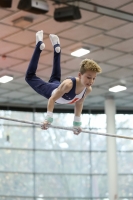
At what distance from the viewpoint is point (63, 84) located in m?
7.43

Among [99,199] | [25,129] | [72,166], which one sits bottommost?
[99,199]

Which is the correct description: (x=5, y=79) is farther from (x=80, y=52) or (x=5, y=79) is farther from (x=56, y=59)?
(x=56, y=59)

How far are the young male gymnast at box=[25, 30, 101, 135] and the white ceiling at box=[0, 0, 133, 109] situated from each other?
6.67 feet

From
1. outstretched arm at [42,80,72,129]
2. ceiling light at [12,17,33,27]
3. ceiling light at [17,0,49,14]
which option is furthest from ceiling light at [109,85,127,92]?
outstretched arm at [42,80,72,129]

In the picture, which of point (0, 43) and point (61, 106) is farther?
point (61, 106)

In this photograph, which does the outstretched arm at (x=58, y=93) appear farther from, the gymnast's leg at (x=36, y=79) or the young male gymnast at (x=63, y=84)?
the gymnast's leg at (x=36, y=79)

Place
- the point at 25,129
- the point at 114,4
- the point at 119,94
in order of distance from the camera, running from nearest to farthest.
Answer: the point at 114,4 → the point at 119,94 → the point at 25,129

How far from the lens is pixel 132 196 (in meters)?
18.6

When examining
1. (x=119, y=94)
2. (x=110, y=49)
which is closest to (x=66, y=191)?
(x=119, y=94)

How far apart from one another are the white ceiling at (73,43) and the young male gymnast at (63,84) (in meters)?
2.03

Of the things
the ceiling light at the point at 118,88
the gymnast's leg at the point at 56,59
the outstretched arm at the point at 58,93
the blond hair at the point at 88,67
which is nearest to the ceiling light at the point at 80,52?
the ceiling light at the point at 118,88

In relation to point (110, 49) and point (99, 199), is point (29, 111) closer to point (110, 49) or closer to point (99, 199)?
point (99, 199)

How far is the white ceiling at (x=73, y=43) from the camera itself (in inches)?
405

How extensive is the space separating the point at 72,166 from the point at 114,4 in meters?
9.43
